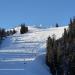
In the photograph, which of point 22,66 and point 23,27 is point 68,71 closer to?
point 22,66

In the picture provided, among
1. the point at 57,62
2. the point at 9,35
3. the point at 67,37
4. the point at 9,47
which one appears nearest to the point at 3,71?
the point at 57,62

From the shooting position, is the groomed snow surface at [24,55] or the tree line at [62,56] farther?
the groomed snow surface at [24,55]

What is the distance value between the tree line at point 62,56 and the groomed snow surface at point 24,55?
947mm

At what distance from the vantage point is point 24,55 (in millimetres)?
42375

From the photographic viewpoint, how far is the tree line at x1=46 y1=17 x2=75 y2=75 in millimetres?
30750

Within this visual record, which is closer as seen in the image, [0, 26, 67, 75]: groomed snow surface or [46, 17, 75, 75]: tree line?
[46, 17, 75, 75]: tree line

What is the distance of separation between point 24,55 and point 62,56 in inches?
383

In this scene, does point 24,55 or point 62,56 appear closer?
point 62,56

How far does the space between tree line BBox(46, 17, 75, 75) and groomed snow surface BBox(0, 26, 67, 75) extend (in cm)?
95

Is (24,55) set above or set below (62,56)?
below

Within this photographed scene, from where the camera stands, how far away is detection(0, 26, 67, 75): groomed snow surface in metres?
36.1

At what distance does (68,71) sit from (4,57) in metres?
13.1

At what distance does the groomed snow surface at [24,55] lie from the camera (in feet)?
118

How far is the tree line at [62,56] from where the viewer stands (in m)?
30.8
